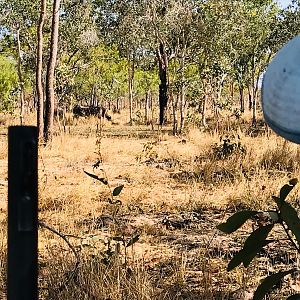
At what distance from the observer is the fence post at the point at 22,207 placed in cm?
107

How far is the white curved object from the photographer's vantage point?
65 cm

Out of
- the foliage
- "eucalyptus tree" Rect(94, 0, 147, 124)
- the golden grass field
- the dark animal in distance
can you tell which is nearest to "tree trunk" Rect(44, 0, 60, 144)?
the golden grass field

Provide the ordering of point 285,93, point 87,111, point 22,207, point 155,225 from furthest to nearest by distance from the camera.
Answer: point 87,111 → point 155,225 → point 22,207 → point 285,93

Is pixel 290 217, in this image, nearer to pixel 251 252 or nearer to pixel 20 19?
pixel 251 252

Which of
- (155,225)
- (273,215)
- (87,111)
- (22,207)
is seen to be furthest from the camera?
(87,111)

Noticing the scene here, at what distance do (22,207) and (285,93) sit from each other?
0.59 m

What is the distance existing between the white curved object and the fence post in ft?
1.64

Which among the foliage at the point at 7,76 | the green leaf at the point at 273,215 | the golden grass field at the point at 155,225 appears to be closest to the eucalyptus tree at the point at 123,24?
the foliage at the point at 7,76

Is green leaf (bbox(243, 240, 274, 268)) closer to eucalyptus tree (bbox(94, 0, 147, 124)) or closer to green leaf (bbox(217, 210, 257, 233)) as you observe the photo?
green leaf (bbox(217, 210, 257, 233))

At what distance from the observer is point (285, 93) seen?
2.17ft

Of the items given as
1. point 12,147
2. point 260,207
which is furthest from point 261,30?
point 12,147

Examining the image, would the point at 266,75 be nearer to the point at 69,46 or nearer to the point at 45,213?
the point at 45,213

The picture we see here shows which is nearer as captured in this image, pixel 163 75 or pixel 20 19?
pixel 163 75

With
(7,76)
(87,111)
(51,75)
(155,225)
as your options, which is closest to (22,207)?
(155,225)
